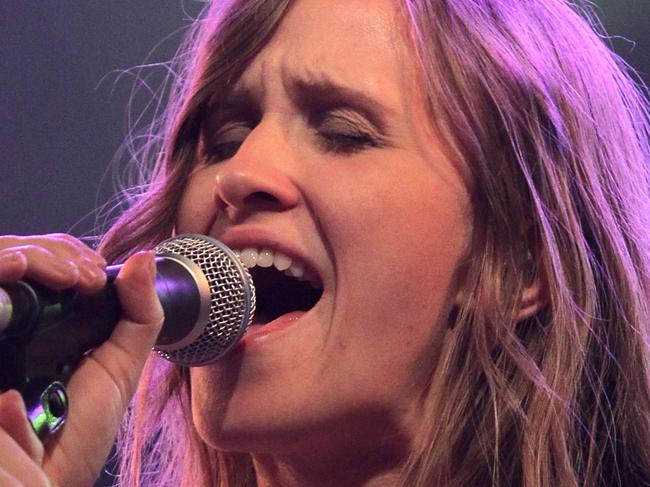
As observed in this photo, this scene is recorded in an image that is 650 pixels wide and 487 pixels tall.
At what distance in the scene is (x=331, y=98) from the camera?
4.36 feet

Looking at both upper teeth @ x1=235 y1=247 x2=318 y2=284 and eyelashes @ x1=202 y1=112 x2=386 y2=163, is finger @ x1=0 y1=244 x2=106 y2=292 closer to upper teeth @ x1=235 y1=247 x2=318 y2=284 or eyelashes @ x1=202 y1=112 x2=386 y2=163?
upper teeth @ x1=235 y1=247 x2=318 y2=284

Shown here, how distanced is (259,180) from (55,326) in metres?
0.48

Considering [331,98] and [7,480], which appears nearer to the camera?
[7,480]

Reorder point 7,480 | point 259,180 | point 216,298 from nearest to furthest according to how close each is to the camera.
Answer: point 7,480 → point 216,298 → point 259,180

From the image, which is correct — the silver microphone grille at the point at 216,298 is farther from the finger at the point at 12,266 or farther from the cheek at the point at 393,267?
the finger at the point at 12,266

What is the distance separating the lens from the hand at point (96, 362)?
33.9 inches

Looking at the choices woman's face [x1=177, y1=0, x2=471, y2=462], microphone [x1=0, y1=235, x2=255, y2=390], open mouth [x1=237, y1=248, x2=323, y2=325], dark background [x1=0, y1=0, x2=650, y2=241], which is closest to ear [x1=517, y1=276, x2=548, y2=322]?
woman's face [x1=177, y1=0, x2=471, y2=462]

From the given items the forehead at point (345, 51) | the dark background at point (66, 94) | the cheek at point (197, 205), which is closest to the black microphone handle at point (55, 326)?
the cheek at point (197, 205)

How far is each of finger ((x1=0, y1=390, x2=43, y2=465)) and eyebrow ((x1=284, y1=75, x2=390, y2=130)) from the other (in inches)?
27.3

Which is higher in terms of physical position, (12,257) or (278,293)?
(12,257)

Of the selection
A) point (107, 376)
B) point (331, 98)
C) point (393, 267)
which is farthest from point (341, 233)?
point (107, 376)

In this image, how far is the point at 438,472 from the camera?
1.28 meters

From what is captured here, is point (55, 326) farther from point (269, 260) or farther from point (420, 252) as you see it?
point (420, 252)

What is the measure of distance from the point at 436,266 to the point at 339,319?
158 millimetres
